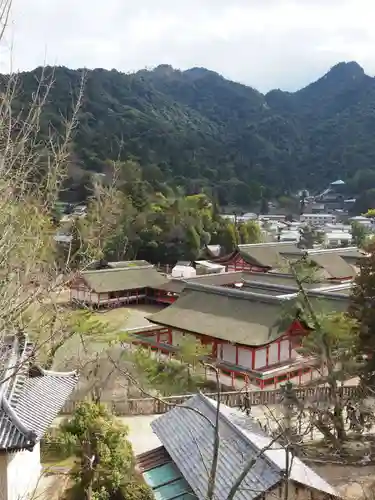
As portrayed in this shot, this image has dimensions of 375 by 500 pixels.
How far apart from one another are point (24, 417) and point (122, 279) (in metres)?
21.7

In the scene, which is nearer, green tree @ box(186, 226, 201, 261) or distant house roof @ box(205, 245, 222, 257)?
green tree @ box(186, 226, 201, 261)

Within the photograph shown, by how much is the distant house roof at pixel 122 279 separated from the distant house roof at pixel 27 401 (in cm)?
1825

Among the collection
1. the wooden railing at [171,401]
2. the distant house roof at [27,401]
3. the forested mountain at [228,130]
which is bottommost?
the wooden railing at [171,401]

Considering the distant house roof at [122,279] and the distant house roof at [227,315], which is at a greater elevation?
the distant house roof at [227,315]

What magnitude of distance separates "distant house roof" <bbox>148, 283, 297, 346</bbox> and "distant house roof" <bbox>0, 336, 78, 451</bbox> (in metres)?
6.48

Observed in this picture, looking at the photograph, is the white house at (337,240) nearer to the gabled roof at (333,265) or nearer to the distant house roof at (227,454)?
the gabled roof at (333,265)

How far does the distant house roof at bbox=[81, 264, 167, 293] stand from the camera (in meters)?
27.8

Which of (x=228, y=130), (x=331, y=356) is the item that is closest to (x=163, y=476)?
(x=331, y=356)

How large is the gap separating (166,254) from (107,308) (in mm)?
11701

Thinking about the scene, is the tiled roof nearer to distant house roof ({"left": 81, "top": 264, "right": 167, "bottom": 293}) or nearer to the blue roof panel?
the blue roof panel

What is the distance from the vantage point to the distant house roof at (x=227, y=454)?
18.3 ft

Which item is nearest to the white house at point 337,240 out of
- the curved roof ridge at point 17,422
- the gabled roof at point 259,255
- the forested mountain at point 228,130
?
the gabled roof at point 259,255

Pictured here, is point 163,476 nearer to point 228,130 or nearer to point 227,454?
point 227,454

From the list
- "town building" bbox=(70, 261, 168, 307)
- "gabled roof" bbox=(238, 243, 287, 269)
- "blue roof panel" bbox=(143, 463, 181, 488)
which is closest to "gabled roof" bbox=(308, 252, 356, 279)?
"gabled roof" bbox=(238, 243, 287, 269)
